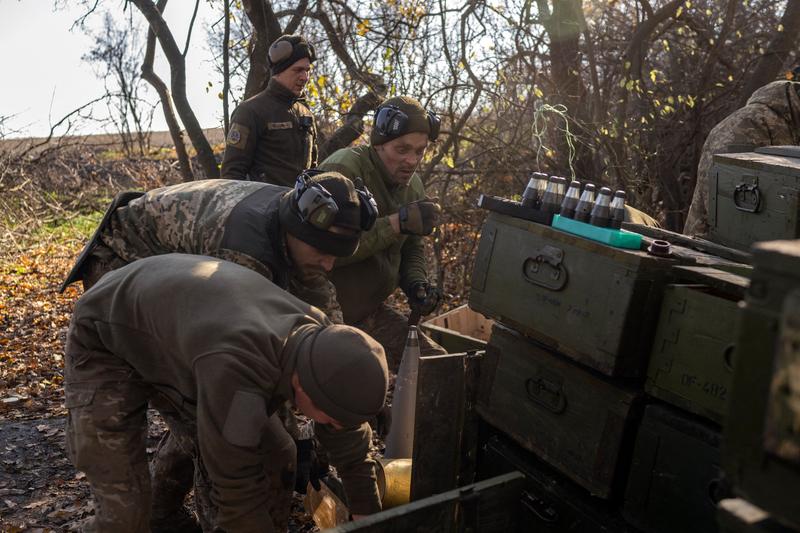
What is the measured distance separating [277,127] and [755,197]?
3.33 meters

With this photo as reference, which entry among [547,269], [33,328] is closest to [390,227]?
[547,269]

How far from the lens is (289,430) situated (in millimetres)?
3344

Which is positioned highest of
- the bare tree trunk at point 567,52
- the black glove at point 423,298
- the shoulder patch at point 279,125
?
the bare tree trunk at point 567,52

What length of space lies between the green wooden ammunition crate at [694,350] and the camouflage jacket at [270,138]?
11.5 ft

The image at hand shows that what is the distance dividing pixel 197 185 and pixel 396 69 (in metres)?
4.61

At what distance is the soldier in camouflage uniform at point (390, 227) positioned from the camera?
4227 mm

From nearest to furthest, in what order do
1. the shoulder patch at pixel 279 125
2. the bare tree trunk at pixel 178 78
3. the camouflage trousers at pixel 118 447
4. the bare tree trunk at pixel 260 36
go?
the camouflage trousers at pixel 118 447, the shoulder patch at pixel 279 125, the bare tree trunk at pixel 260 36, the bare tree trunk at pixel 178 78

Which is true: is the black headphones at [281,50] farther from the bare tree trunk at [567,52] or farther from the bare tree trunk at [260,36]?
the bare tree trunk at [567,52]

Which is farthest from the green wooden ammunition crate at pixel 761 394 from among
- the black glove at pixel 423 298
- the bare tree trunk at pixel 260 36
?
the bare tree trunk at pixel 260 36

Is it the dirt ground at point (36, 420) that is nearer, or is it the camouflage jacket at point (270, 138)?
the dirt ground at point (36, 420)

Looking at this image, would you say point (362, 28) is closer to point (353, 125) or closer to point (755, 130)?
point (353, 125)

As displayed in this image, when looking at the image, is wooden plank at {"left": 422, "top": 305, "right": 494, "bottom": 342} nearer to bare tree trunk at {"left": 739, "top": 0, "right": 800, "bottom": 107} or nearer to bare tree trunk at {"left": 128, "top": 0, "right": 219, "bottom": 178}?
bare tree trunk at {"left": 128, "top": 0, "right": 219, "bottom": 178}

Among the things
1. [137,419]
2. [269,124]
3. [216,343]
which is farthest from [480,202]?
[269,124]

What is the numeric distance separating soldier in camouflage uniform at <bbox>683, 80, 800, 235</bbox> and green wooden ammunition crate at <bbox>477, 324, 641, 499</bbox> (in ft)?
7.71
